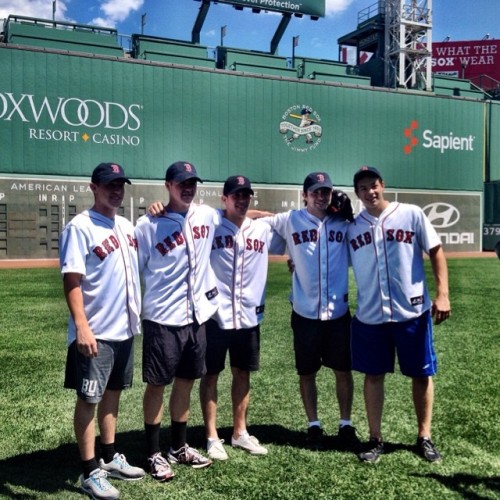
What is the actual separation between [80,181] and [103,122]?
2832mm

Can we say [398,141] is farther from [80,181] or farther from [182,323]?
[182,323]

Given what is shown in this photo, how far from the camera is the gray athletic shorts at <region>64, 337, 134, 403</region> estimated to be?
131 inches

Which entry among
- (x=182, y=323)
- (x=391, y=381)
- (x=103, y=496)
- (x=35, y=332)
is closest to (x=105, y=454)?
(x=103, y=496)

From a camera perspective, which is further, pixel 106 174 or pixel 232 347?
pixel 232 347

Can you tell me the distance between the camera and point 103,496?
129 inches

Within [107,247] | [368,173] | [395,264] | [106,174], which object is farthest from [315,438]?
[106,174]

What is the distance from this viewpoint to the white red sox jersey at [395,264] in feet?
12.8

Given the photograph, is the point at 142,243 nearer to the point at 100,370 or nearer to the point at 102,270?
the point at 102,270

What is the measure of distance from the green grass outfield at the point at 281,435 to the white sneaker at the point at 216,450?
79 millimetres

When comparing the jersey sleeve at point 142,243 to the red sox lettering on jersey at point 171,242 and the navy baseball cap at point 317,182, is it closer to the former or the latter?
the red sox lettering on jersey at point 171,242

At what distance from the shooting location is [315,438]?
416 cm

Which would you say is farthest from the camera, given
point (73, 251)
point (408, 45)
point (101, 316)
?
point (408, 45)

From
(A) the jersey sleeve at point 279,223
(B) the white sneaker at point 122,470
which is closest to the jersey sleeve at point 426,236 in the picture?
(A) the jersey sleeve at point 279,223

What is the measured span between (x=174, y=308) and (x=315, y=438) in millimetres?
1490
